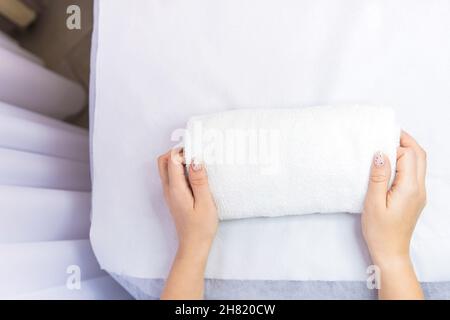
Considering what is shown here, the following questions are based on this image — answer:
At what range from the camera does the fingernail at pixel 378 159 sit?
1.72 feet

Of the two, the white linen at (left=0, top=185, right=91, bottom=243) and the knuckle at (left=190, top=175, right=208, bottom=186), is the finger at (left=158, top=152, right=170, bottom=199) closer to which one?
the knuckle at (left=190, top=175, right=208, bottom=186)

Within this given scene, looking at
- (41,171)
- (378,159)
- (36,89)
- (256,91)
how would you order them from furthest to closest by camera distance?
(36,89) → (41,171) → (256,91) → (378,159)

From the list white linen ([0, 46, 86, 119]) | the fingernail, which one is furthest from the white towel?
white linen ([0, 46, 86, 119])

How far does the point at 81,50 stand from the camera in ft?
3.80

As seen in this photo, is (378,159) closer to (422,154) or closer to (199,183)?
(422,154)

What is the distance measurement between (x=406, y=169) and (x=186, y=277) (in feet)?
1.12

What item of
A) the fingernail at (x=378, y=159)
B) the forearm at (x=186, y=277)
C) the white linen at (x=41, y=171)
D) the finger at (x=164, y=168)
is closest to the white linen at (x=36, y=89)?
the white linen at (x=41, y=171)

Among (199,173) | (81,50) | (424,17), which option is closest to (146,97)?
(199,173)

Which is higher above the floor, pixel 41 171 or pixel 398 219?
pixel 41 171

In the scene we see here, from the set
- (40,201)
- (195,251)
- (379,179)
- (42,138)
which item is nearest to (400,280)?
(379,179)

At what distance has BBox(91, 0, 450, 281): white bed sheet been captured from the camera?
0.59 m

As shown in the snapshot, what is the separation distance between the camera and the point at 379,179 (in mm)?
527

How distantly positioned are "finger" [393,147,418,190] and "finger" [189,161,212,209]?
26 centimetres

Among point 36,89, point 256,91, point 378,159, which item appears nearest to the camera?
point 378,159
